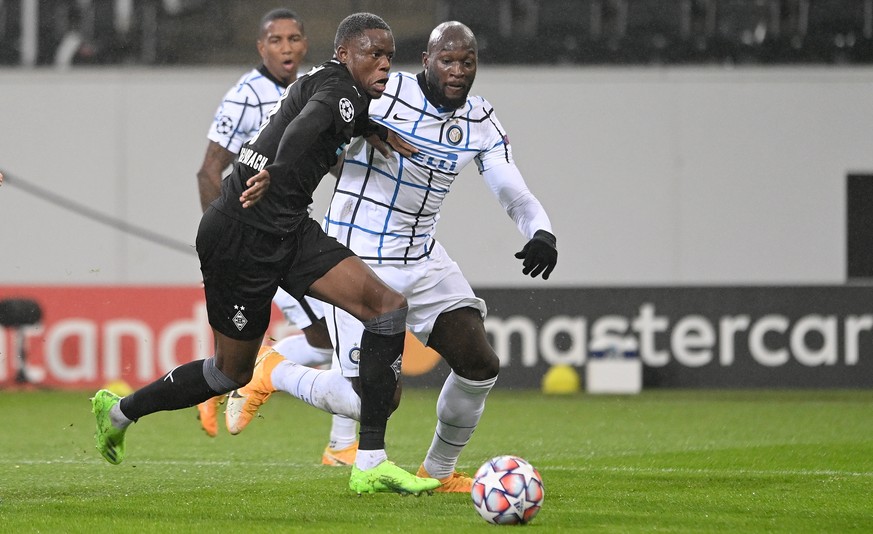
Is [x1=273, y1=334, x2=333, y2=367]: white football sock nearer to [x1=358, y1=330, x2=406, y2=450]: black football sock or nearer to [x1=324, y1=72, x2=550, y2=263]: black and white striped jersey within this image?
[x1=324, y1=72, x2=550, y2=263]: black and white striped jersey

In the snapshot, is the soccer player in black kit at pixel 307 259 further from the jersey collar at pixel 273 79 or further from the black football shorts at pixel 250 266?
the jersey collar at pixel 273 79

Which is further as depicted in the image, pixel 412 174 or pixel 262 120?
pixel 262 120

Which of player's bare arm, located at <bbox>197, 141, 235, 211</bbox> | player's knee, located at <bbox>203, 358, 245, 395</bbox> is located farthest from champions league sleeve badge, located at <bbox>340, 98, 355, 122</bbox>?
player's bare arm, located at <bbox>197, 141, 235, 211</bbox>

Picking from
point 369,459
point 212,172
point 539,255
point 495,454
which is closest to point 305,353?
point 212,172

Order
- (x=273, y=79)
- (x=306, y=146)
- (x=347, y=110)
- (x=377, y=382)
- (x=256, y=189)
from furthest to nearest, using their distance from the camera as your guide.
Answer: (x=273, y=79) → (x=377, y=382) → (x=347, y=110) → (x=306, y=146) → (x=256, y=189)

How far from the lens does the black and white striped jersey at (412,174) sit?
19.4 feet

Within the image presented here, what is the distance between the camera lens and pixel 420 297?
230 inches

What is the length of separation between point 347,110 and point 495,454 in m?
3.02

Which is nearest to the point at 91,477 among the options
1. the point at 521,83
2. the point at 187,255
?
the point at 187,255

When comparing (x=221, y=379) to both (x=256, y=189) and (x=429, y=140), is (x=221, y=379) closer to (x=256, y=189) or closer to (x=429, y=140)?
(x=256, y=189)

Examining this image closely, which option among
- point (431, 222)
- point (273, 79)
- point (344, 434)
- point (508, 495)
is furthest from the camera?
point (273, 79)

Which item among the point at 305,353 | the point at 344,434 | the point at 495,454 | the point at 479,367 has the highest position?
the point at 479,367

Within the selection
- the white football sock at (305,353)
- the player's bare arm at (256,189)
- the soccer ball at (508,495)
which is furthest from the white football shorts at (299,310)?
the soccer ball at (508,495)

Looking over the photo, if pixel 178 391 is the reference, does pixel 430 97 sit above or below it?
above
